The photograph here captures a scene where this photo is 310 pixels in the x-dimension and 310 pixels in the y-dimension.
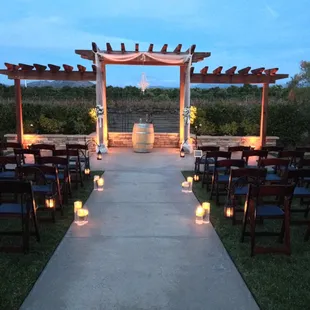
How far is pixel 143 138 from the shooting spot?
34.5 feet

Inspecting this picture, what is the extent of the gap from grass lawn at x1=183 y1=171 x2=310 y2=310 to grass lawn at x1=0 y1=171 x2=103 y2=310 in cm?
194

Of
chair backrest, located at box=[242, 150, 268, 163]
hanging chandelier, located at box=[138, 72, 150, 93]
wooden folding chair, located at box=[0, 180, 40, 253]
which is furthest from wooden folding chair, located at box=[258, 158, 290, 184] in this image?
hanging chandelier, located at box=[138, 72, 150, 93]

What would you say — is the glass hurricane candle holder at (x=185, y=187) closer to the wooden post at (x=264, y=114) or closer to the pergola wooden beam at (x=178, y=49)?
the pergola wooden beam at (x=178, y=49)

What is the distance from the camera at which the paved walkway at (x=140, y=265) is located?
112 inches

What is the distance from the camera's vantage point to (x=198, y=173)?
724 cm

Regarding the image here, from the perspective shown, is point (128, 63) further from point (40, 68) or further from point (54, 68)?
point (40, 68)

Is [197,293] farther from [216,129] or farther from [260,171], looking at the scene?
[216,129]

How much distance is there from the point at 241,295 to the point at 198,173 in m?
4.36

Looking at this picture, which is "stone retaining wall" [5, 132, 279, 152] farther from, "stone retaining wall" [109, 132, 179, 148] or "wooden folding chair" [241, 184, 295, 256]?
"wooden folding chair" [241, 184, 295, 256]

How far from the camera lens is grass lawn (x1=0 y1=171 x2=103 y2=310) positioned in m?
2.88

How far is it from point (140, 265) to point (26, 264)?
1.13 m

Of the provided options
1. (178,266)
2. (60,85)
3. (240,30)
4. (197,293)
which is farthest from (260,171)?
(240,30)

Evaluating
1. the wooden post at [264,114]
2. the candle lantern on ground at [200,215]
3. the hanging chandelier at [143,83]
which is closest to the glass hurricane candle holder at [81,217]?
the candle lantern on ground at [200,215]

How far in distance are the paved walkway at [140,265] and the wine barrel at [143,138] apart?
4882 millimetres
